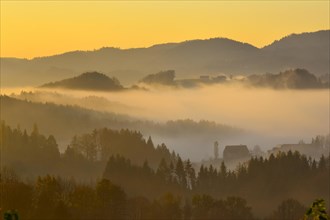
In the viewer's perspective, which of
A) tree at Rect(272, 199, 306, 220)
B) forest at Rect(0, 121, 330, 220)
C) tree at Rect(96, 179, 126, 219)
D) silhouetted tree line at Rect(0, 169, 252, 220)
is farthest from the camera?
tree at Rect(272, 199, 306, 220)

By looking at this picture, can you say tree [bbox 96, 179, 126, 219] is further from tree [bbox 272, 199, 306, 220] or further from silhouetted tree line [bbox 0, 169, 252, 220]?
tree [bbox 272, 199, 306, 220]

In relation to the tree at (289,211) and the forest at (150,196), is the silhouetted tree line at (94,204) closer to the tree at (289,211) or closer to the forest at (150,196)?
the forest at (150,196)

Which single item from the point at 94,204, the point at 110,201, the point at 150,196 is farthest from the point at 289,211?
the point at 94,204

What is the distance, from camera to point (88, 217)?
4705 inches

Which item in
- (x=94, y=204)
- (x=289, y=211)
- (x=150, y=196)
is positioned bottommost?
(x=289, y=211)

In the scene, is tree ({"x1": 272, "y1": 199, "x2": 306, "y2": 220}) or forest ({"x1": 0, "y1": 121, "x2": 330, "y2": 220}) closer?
forest ({"x1": 0, "y1": 121, "x2": 330, "y2": 220})

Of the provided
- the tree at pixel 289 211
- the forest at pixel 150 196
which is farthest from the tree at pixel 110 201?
the tree at pixel 289 211

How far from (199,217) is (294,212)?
83.1ft

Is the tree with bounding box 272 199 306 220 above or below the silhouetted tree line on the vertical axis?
below

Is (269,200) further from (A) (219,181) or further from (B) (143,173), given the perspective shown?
(B) (143,173)

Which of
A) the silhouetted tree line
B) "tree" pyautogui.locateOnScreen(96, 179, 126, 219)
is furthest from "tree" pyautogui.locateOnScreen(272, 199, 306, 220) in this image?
"tree" pyautogui.locateOnScreen(96, 179, 126, 219)

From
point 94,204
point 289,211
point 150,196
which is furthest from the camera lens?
point 150,196

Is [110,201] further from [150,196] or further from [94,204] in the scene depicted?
[150,196]


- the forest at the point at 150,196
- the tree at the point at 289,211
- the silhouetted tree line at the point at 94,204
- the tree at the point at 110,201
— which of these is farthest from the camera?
the tree at the point at 289,211
